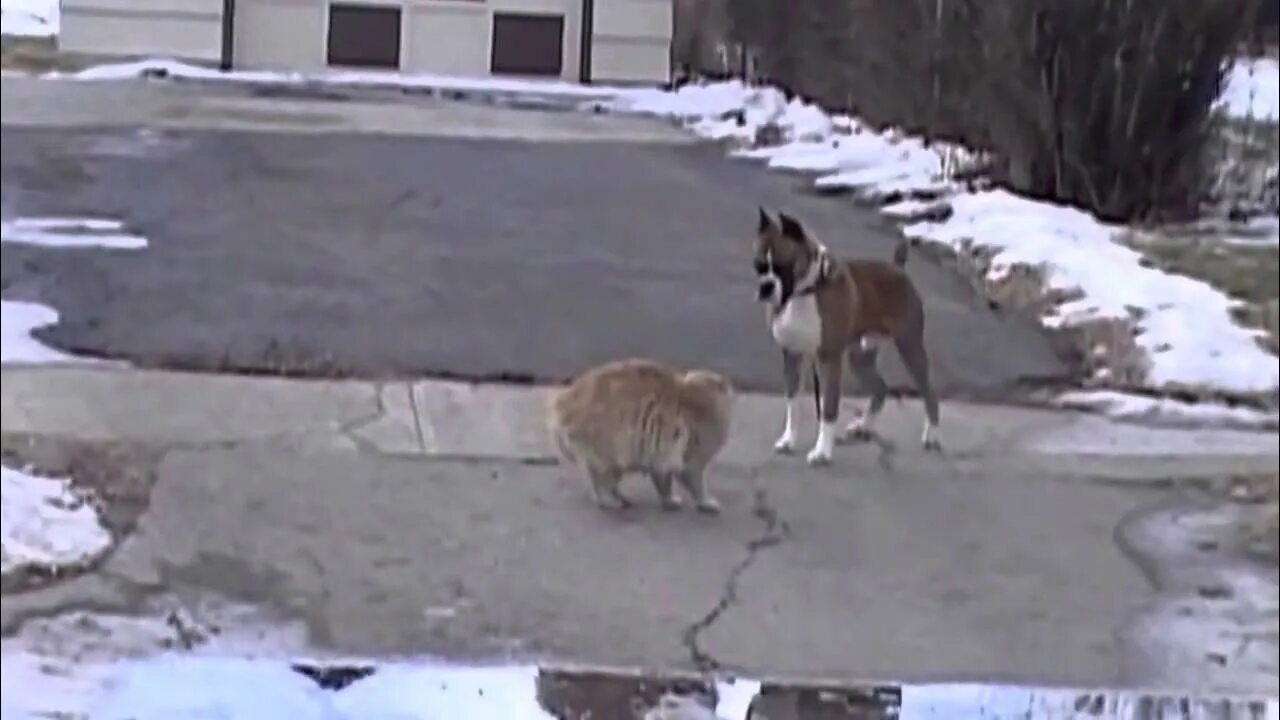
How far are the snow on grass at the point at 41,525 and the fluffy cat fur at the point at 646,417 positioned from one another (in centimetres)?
45

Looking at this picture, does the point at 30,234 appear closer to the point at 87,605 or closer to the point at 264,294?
the point at 264,294

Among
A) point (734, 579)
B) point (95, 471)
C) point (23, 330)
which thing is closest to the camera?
point (23, 330)

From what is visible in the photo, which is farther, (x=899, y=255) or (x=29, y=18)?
(x=899, y=255)

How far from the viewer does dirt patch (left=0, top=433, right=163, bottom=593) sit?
1.92 metres

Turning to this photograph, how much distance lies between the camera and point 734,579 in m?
2.09

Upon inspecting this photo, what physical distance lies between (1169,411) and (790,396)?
36cm

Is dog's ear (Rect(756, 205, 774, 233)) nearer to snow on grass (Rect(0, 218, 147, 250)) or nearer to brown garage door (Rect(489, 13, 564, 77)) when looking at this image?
brown garage door (Rect(489, 13, 564, 77))

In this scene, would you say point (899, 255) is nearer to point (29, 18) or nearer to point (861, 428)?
point (861, 428)

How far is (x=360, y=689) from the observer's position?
209 centimetres

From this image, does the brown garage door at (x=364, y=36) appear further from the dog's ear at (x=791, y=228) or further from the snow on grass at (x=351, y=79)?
the dog's ear at (x=791, y=228)

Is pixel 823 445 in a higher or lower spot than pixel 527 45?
lower

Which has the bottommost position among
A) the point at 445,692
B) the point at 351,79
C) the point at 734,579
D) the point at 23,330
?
the point at 445,692

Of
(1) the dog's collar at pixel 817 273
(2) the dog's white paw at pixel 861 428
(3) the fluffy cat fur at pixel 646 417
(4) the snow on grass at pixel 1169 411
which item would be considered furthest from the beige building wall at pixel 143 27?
(4) the snow on grass at pixel 1169 411

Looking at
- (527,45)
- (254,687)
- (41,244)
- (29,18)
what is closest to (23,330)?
(41,244)
